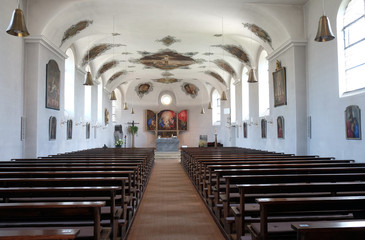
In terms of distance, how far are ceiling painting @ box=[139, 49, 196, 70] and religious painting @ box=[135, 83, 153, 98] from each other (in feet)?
22.1

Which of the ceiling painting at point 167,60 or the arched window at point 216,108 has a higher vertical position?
the ceiling painting at point 167,60

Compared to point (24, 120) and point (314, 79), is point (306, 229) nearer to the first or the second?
point (314, 79)

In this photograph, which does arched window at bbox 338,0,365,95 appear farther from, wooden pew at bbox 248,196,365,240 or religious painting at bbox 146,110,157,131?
religious painting at bbox 146,110,157,131

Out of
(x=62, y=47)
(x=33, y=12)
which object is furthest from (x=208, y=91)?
(x=33, y=12)

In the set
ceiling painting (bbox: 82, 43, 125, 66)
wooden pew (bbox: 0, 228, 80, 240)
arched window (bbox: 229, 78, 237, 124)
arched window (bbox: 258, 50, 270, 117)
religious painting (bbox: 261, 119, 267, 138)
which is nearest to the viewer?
wooden pew (bbox: 0, 228, 80, 240)

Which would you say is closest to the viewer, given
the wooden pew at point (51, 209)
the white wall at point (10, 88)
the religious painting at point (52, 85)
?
A: the wooden pew at point (51, 209)

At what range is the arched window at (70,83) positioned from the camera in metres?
15.0

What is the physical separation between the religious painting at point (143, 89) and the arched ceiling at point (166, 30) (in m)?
6.53

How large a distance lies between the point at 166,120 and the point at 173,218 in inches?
935

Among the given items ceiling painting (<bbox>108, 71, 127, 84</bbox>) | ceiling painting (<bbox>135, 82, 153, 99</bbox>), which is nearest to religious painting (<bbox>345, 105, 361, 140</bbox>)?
ceiling painting (<bbox>108, 71, 127, 84</bbox>)

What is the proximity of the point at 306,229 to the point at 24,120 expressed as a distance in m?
10.3

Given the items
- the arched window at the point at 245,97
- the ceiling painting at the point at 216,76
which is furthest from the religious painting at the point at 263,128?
the ceiling painting at the point at 216,76

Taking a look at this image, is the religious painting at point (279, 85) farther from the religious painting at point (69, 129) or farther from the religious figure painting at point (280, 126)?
the religious painting at point (69, 129)

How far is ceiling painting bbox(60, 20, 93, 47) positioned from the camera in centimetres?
1200
